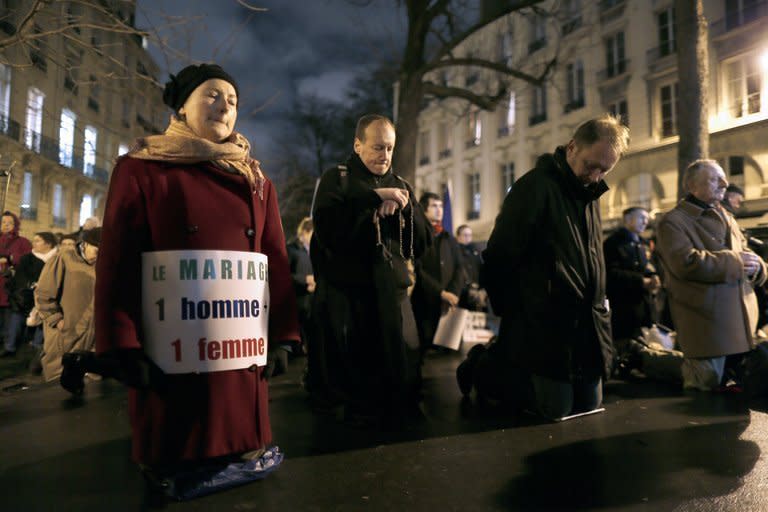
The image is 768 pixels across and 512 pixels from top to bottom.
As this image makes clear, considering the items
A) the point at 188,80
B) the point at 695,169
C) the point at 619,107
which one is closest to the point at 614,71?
the point at 619,107

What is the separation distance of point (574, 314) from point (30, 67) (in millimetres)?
5285

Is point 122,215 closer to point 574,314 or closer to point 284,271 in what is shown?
point 284,271

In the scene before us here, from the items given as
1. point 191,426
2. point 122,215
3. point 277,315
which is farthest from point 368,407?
point 122,215

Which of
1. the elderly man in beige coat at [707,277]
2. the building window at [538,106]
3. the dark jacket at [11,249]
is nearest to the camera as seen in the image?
the elderly man in beige coat at [707,277]

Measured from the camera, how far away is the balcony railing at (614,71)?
22538mm

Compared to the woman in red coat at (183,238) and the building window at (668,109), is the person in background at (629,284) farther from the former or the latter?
the building window at (668,109)

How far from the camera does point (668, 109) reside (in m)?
20.1

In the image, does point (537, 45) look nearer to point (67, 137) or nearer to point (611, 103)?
point (611, 103)

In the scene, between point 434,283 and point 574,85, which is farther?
point 574,85

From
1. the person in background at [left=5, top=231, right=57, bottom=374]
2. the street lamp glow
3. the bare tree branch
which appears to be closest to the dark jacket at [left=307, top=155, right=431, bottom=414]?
the person in background at [left=5, top=231, right=57, bottom=374]

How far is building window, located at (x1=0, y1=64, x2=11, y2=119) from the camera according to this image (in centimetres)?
538

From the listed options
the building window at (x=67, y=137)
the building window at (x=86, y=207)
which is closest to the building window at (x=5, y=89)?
the building window at (x=67, y=137)

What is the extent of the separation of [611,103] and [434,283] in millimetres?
20234

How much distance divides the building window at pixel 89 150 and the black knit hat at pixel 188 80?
4.32 m
